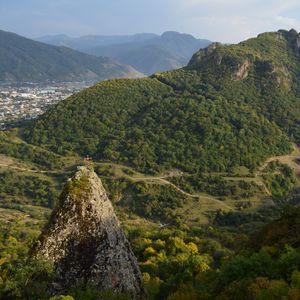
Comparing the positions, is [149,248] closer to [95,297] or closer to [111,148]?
[95,297]

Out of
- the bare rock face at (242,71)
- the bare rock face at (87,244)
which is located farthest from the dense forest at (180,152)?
the bare rock face at (87,244)

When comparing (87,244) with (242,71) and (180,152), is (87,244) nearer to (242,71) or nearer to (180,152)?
(180,152)

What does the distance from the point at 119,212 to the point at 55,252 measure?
71.6 m

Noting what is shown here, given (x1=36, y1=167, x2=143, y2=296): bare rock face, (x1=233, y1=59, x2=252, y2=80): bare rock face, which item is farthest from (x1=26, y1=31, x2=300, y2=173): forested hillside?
(x1=36, y1=167, x2=143, y2=296): bare rock face

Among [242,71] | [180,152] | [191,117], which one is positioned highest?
[242,71]

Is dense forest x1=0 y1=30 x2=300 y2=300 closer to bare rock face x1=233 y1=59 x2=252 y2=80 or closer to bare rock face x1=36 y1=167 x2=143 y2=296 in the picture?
bare rock face x1=233 y1=59 x2=252 y2=80

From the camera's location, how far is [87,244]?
27.8 meters

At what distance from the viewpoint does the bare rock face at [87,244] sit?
27281 millimetres

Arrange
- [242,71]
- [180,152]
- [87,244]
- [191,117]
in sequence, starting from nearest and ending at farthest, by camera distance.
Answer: [87,244] → [180,152] → [191,117] → [242,71]

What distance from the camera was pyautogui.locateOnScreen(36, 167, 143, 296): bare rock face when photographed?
2728cm

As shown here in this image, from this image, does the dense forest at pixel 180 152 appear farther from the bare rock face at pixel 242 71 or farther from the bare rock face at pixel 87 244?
the bare rock face at pixel 87 244

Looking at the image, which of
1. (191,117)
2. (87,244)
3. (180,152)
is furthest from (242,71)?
(87,244)

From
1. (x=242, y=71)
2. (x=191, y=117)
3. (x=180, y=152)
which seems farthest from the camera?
(x=242, y=71)

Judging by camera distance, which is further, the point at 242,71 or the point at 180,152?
the point at 242,71
